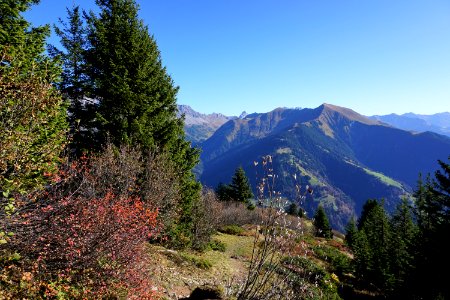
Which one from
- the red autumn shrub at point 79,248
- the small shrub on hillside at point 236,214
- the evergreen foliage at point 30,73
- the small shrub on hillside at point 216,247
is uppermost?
the evergreen foliage at point 30,73

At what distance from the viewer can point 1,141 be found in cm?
559

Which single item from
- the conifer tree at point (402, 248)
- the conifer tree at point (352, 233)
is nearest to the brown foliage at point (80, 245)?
the conifer tree at point (402, 248)

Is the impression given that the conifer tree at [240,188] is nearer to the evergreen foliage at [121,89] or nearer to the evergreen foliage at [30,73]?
the evergreen foliage at [121,89]

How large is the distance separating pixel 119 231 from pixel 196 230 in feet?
47.1

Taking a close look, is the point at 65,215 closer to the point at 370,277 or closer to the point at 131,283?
the point at 131,283

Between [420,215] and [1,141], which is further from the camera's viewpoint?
[420,215]

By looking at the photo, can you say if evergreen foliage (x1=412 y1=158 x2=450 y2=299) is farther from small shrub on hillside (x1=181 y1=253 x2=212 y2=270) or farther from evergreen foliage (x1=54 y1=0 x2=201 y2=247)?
evergreen foliage (x1=54 y1=0 x2=201 y2=247)

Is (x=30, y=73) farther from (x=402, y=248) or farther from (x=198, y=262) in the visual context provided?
(x=402, y=248)

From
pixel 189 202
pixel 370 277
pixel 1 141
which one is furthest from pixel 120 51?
pixel 370 277

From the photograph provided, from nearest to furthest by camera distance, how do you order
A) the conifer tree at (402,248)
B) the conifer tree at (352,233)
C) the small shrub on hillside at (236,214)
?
the conifer tree at (402,248), the conifer tree at (352,233), the small shrub on hillside at (236,214)

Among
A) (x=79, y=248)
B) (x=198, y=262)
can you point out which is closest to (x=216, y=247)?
(x=198, y=262)

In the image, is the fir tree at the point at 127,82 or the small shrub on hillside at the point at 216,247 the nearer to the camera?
the fir tree at the point at 127,82

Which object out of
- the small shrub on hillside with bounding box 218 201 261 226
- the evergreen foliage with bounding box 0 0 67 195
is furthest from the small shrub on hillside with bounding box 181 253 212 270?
the small shrub on hillside with bounding box 218 201 261 226

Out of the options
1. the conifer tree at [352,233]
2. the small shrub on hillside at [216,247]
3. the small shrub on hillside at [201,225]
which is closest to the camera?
the small shrub on hillside at [201,225]
